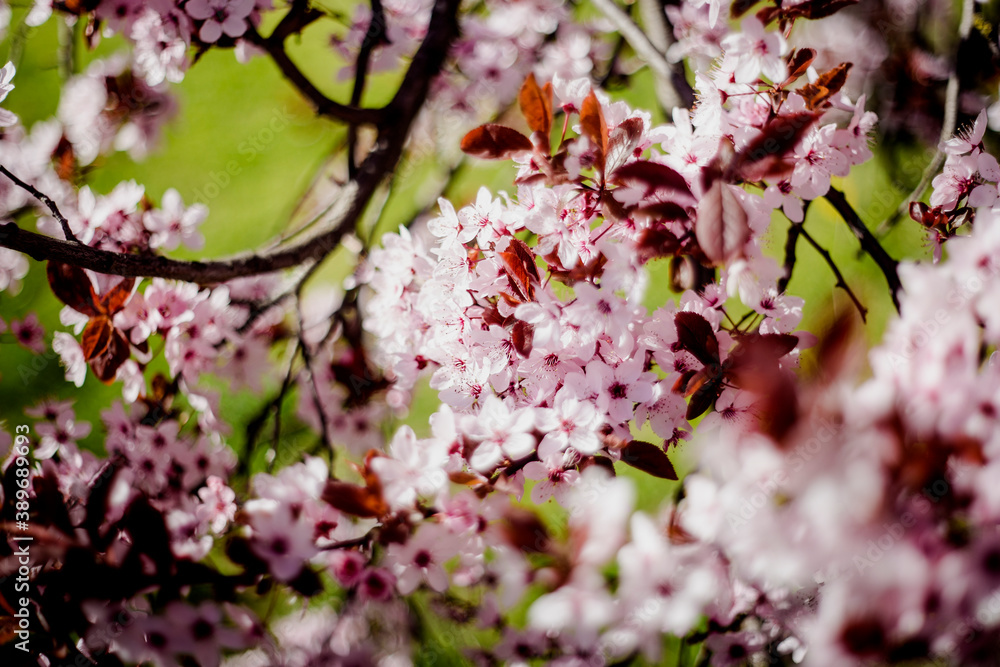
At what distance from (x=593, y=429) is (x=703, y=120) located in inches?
21.2

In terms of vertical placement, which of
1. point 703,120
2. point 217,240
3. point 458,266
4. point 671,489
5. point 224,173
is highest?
point 703,120

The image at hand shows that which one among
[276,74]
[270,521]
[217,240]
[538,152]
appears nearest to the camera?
[270,521]

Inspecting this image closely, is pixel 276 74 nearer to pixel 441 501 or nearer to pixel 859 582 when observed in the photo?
pixel 441 501

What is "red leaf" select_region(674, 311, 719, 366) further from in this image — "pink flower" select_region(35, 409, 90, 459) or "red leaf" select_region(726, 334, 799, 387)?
"pink flower" select_region(35, 409, 90, 459)

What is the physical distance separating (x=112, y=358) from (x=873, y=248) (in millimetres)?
1480

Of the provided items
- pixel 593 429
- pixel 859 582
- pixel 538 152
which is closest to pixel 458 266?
pixel 538 152

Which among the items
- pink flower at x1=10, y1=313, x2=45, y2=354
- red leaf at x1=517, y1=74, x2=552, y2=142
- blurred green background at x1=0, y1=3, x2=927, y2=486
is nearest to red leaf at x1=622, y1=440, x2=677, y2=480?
red leaf at x1=517, y1=74, x2=552, y2=142

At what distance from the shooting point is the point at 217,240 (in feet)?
9.62

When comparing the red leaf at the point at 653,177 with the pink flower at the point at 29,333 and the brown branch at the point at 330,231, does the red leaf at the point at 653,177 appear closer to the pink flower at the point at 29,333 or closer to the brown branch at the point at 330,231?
the brown branch at the point at 330,231

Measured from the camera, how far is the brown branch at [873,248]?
1.00m

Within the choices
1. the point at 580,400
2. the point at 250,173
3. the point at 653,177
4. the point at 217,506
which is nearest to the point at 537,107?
the point at 653,177

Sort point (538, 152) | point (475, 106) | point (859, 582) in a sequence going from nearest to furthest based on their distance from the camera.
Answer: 1. point (859, 582)
2. point (538, 152)
3. point (475, 106)

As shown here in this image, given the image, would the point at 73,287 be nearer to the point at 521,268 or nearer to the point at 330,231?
the point at 330,231

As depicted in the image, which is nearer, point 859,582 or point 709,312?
point 859,582
